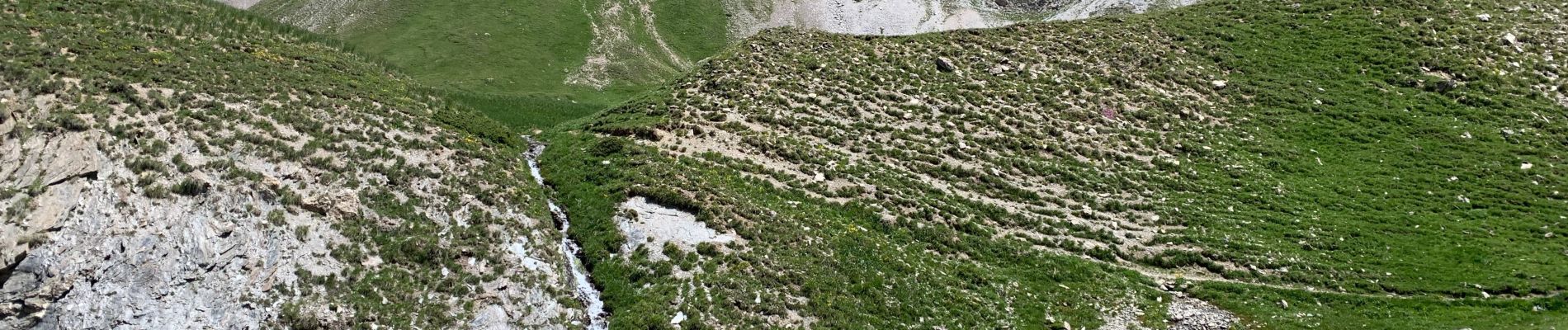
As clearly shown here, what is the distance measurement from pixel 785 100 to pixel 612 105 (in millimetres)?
12080

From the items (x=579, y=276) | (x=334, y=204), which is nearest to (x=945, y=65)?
(x=579, y=276)

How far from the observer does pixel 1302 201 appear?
145 ft

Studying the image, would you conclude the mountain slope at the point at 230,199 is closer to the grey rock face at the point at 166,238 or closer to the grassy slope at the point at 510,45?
the grey rock face at the point at 166,238

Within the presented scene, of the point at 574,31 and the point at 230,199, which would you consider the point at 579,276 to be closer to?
the point at 230,199

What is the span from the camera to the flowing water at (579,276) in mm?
31203

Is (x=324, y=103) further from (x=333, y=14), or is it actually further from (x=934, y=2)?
(x=934, y=2)

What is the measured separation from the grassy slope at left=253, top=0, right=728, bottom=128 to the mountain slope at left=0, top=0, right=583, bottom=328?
14885 mm

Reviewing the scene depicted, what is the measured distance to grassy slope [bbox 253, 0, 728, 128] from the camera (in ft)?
190

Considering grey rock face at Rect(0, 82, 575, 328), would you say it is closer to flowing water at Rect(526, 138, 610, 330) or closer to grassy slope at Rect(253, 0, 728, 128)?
flowing water at Rect(526, 138, 610, 330)

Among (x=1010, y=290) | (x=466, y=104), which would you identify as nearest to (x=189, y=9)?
(x=466, y=104)

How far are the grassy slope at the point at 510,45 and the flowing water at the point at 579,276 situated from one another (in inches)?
539

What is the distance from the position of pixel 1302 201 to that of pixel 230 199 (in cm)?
4917

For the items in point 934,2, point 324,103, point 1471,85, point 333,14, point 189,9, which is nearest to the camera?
point 324,103

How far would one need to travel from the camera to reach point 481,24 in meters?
69.8
